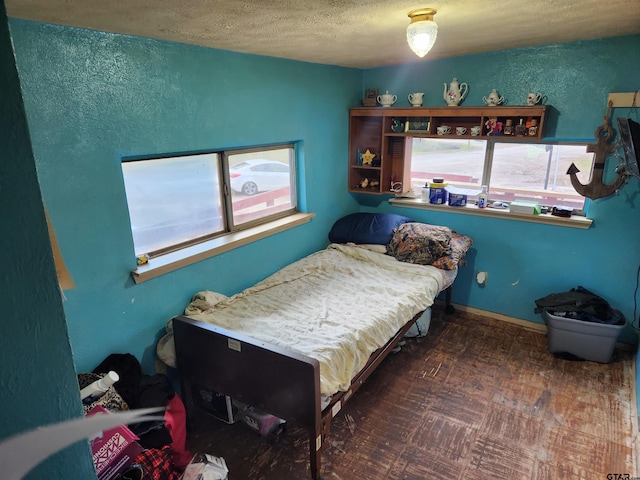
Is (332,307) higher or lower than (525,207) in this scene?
lower

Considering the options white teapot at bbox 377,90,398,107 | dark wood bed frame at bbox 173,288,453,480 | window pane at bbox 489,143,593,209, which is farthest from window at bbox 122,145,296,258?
window pane at bbox 489,143,593,209

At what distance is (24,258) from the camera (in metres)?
0.61

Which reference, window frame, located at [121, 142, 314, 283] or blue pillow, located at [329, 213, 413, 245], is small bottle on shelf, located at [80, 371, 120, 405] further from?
blue pillow, located at [329, 213, 413, 245]

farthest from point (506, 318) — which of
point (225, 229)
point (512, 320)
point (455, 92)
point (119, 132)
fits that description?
point (119, 132)

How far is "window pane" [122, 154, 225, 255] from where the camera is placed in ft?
7.27

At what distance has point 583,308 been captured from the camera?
2.81 meters

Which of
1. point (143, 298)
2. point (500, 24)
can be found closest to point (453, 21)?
point (500, 24)

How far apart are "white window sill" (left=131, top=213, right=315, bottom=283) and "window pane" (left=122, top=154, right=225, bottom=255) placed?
96 mm

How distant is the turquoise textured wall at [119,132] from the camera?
66.7 inches

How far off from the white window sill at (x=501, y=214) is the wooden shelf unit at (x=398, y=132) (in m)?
0.19

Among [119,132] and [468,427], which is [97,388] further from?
[468,427]

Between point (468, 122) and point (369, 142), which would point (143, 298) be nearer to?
point (369, 142)

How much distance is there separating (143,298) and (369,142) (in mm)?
2492

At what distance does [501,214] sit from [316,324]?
1881 millimetres
